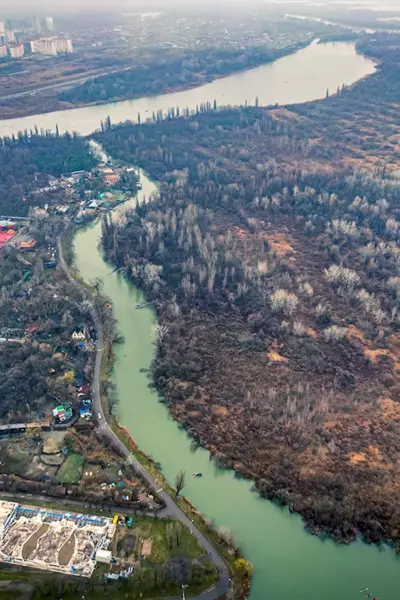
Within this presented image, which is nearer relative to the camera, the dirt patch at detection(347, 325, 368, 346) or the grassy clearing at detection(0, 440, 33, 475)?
the grassy clearing at detection(0, 440, 33, 475)

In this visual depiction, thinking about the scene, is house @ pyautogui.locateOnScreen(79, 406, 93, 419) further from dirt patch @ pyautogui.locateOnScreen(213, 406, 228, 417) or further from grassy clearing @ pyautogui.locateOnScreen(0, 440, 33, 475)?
dirt patch @ pyautogui.locateOnScreen(213, 406, 228, 417)

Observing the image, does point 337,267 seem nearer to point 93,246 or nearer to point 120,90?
point 93,246

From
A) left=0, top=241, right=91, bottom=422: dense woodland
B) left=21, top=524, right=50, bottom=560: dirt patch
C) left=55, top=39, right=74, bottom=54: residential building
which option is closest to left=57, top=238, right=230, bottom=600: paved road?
left=0, top=241, right=91, bottom=422: dense woodland

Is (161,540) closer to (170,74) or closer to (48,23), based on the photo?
(170,74)

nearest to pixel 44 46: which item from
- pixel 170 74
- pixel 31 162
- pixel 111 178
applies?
pixel 170 74

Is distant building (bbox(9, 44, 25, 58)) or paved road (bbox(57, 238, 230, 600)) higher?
distant building (bbox(9, 44, 25, 58))

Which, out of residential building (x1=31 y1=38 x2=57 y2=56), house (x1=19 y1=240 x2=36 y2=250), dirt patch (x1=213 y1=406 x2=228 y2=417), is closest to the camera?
dirt patch (x1=213 y1=406 x2=228 y2=417)

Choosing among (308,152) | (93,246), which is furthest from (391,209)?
(93,246)
